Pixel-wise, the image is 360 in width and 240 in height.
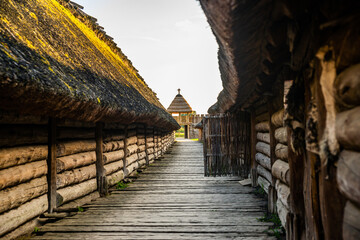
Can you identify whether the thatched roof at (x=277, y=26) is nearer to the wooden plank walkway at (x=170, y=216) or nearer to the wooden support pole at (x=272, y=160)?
the wooden support pole at (x=272, y=160)

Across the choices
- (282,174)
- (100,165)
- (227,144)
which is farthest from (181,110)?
(282,174)

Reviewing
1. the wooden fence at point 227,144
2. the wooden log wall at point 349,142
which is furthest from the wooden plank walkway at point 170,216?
the wooden log wall at point 349,142

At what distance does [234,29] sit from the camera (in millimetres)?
1423

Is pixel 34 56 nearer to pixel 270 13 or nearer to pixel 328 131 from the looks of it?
pixel 270 13

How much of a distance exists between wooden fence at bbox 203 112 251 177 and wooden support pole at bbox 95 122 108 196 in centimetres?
305

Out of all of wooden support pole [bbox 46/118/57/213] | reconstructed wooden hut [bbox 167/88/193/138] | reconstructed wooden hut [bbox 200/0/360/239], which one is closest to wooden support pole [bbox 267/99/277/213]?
reconstructed wooden hut [bbox 200/0/360/239]

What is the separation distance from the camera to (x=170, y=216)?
12.6 feet

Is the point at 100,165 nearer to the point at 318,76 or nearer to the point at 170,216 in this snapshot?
the point at 170,216

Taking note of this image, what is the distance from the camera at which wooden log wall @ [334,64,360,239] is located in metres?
1.11

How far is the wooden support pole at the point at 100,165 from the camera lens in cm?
505

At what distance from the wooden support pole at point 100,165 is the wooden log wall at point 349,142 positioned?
15.0 ft

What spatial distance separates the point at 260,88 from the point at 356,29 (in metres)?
2.23

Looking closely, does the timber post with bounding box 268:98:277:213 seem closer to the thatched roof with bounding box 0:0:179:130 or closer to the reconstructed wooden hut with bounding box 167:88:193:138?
the thatched roof with bounding box 0:0:179:130

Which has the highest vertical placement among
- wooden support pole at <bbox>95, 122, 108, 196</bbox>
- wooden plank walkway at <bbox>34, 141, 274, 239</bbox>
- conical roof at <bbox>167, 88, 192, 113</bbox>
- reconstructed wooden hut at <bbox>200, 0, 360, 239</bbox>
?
conical roof at <bbox>167, 88, 192, 113</bbox>
